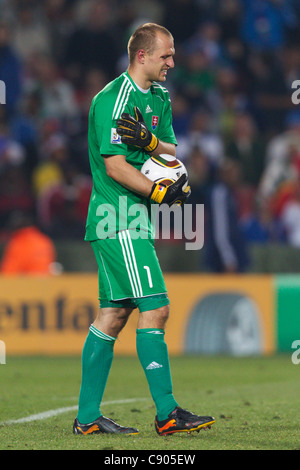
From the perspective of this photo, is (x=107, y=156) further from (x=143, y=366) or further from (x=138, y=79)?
(x=143, y=366)

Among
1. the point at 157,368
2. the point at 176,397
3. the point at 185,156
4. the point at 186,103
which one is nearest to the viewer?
the point at 157,368

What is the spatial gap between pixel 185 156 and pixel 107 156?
335 inches

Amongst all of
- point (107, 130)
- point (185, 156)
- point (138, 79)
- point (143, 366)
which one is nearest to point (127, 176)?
point (107, 130)

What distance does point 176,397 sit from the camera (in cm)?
697

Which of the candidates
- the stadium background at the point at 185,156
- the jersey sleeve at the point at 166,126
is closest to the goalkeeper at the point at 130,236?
the jersey sleeve at the point at 166,126

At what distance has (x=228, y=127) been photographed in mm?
14750

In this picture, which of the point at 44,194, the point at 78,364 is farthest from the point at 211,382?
the point at 44,194

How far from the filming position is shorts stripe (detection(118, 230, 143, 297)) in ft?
16.8

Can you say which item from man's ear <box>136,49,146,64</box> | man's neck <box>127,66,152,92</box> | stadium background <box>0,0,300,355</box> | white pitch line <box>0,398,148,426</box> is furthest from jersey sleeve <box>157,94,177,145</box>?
stadium background <box>0,0,300,355</box>

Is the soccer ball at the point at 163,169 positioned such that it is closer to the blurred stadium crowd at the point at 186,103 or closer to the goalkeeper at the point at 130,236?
the goalkeeper at the point at 130,236

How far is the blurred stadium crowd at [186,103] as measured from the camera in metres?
13.0

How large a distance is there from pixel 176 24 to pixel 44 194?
15.3 feet

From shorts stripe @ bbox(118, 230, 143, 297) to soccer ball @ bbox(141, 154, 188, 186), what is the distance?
0.36 m

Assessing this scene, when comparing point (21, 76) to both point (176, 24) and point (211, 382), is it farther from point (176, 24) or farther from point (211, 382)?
point (211, 382)
